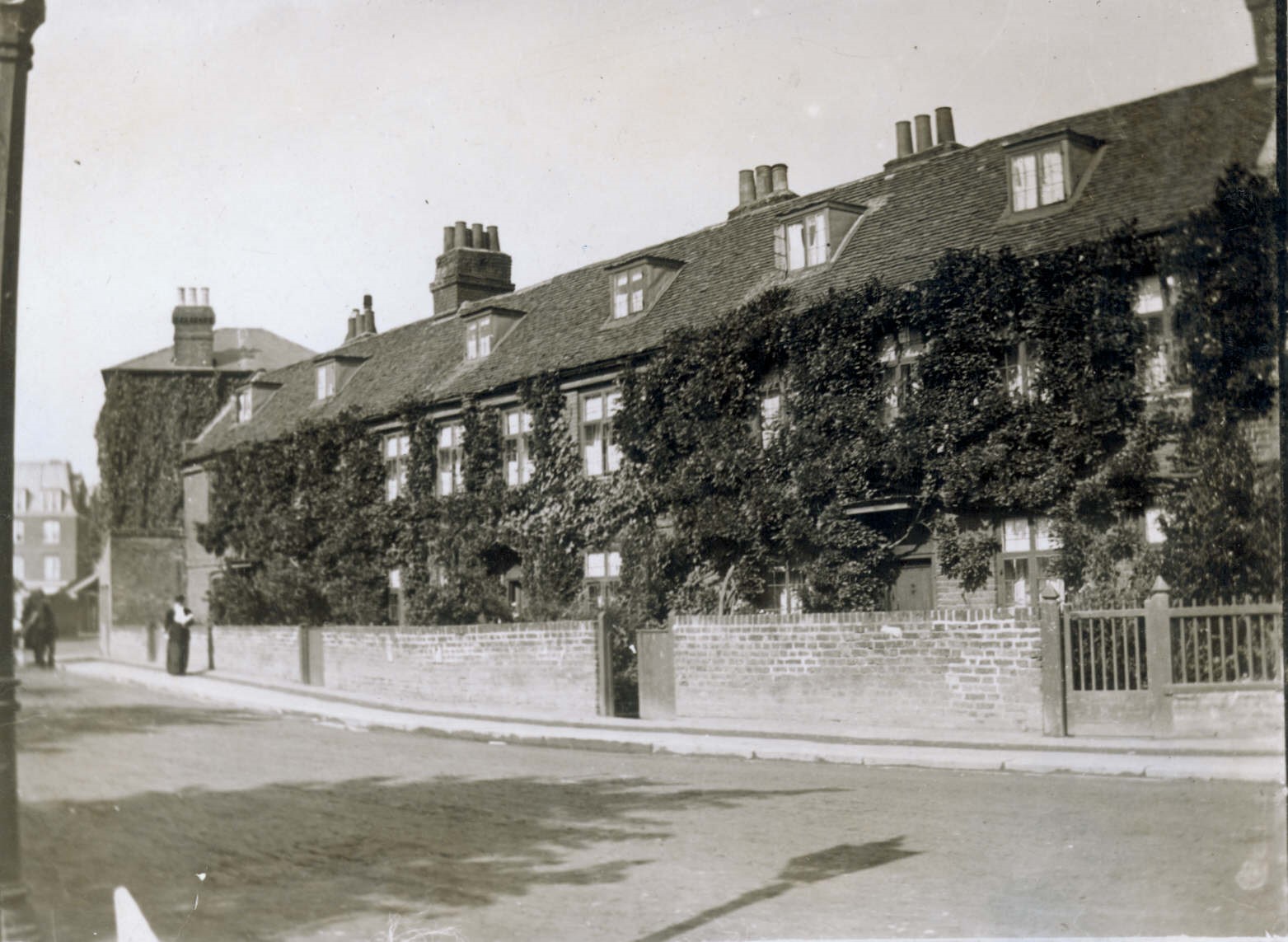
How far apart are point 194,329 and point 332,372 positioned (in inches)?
421

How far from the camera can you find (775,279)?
1858cm

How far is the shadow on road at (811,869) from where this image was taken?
5.96 m

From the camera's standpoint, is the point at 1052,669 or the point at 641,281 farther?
the point at 641,281

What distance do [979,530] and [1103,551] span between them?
6.05ft

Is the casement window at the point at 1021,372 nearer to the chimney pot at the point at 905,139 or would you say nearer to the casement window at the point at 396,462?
the chimney pot at the point at 905,139

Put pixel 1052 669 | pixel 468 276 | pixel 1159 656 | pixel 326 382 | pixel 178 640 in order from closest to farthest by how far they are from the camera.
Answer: pixel 1159 656, pixel 1052 669, pixel 178 640, pixel 468 276, pixel 326 382

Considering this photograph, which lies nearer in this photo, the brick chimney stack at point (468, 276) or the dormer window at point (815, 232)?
the dormer window at point (815, 232)

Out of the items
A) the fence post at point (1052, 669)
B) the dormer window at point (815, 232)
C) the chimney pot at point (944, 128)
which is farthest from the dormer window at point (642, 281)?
the fence post at point (1052, 669)

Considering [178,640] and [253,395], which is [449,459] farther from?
[178,640]

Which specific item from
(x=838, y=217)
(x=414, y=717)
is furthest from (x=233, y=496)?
(x=838, y=217)

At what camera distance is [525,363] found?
2289 cm

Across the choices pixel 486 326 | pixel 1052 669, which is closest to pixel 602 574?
pixel 486 326

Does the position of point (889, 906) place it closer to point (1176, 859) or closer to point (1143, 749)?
point (1176, 859)

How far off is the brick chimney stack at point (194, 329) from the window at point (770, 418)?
27.0 ft
